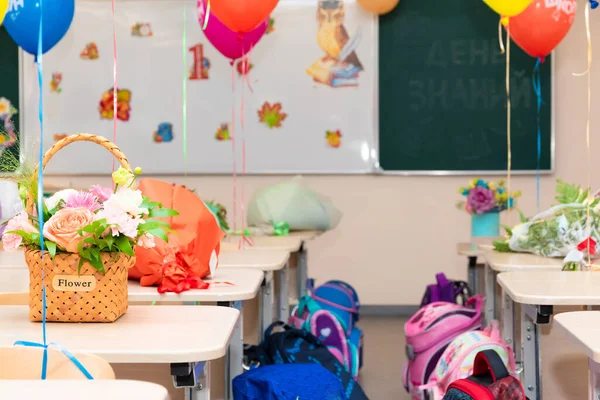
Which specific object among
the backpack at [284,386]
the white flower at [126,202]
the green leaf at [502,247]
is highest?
the white flower at [126,202]

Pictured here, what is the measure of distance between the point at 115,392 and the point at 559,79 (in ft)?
14.5

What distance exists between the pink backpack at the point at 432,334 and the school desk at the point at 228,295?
105 cm

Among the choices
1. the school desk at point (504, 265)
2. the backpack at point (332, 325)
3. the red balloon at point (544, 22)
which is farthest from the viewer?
the red balloon at point (544, 22)

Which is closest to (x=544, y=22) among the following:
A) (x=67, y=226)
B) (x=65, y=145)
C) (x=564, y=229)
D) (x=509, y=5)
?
(x=509, y=5)

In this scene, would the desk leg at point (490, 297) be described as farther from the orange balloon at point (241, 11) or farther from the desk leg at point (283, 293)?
the orange balloon at point (241, 11)

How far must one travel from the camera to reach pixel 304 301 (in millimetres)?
3469

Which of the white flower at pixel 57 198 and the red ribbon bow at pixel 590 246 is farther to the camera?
the red ribbon bow at pixel 590 246

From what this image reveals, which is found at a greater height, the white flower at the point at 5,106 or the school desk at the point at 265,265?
the white flower at the point at 5,106

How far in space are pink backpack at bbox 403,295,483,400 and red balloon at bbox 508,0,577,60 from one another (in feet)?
4.19

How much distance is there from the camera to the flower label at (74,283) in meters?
1.62

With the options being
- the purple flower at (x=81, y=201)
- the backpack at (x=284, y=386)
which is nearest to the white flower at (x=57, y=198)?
the purple flower at (x=81, y=201)

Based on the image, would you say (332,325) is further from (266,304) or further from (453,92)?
(453,92)

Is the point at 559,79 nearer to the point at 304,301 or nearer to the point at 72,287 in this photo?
the point at 304,301

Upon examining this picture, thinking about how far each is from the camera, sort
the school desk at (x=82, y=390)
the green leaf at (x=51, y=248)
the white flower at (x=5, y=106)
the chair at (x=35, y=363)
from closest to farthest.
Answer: the school desk at (x=82, y=390), the chair at (x=35, y=363), the green leaf at (x=51, y=248), the white flower at (x=5, y=106)
